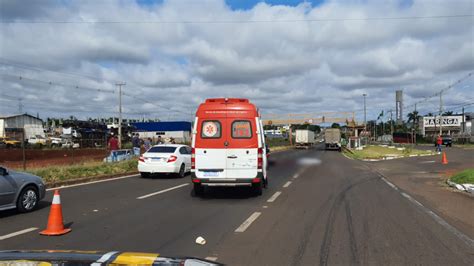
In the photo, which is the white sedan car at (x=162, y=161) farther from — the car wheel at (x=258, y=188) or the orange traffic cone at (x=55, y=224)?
the orange traffic cone at (x=55, y=224)

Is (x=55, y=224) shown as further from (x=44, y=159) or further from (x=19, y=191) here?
(x=44, y=159)

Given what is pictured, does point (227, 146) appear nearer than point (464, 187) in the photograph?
Yes

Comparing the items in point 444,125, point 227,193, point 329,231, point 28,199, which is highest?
point 444,125

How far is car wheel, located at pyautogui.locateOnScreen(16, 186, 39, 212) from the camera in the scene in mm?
9500

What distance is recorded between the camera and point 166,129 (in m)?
84.3

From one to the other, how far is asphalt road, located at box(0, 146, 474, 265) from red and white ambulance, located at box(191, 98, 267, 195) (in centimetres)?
64

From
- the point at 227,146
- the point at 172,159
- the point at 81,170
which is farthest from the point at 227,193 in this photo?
the point at 81,170

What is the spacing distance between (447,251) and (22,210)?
27.7 feet

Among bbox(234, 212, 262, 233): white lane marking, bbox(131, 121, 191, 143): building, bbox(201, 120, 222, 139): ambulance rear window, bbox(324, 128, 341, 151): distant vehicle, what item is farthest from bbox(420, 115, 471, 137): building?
bbox(234, 212, 262, 233): white lane marking

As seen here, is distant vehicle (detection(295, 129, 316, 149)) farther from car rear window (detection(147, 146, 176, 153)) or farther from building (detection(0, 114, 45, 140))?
car rear window (detection(147, 146, 176, 153))

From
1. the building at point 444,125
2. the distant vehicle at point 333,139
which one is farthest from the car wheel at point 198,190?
the building at point 444,125

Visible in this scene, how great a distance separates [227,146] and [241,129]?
2.05 ft

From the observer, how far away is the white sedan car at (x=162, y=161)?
18125 millimetres

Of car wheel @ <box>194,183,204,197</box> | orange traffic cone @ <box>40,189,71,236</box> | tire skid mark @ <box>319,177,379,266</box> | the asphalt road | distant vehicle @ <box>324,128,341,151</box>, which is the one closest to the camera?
tire skid mark @ <box>319,177,379,266</box>
